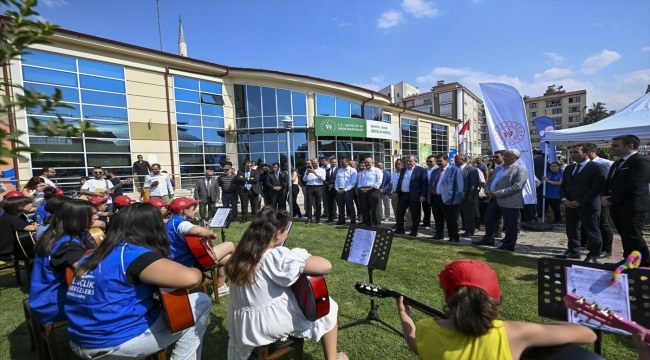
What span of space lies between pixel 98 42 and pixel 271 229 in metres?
15.0

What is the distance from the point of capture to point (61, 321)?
273cm

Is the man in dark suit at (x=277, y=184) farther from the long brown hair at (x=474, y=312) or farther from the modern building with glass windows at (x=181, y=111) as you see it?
the long brown hair at (x=474, y=312)

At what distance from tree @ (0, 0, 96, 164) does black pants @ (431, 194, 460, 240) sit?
6.75 metres

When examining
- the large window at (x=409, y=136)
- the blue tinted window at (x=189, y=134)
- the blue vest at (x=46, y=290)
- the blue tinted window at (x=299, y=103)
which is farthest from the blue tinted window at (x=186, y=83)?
the large window at (x=409, y=136)

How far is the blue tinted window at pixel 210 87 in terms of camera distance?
16.5m

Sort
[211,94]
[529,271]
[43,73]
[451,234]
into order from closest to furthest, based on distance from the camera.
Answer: [529,271], [451,234], [43,73], [211,94]

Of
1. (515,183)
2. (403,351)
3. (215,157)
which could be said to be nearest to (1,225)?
(403,351)

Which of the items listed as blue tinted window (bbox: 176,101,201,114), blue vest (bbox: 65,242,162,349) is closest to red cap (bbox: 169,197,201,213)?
blue vest (bbox: 65,242,162,349)

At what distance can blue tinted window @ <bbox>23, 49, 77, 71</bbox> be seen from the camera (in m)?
11.6

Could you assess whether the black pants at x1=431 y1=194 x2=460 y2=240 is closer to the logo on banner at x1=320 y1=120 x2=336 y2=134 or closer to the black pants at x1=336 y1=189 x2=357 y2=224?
Result: the black pants at x1=336 y1=189 x2=357 y2=224

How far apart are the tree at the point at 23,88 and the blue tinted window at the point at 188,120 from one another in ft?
52.6

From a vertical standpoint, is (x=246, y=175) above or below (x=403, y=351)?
above

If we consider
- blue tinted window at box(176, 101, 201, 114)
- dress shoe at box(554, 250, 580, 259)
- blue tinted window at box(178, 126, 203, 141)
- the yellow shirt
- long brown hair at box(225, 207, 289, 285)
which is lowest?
dress shoe at box(554, 250, 580, 259)

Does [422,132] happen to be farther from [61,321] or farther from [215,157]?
[61,321]
